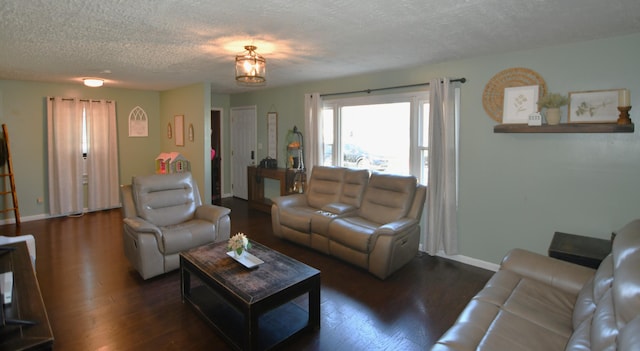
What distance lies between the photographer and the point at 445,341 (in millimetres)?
1626

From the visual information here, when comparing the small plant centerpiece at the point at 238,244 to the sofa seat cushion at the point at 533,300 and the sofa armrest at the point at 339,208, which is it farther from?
the sofa seat cushion at the point at 533,300

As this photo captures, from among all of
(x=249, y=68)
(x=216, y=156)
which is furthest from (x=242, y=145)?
(x=249, y=68)

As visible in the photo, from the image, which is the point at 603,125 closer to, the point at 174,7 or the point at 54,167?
the point at 174,7

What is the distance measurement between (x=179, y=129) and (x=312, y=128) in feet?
8.66

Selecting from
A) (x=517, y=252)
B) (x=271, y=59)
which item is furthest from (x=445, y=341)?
(x=271, y=59)

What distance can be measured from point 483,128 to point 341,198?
74.3 inches

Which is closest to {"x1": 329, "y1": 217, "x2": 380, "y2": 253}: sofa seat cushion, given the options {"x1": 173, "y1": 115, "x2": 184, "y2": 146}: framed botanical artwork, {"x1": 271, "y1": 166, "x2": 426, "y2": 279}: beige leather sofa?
{"x1": 271, "y1": 166, "x2": 426, "y2": 279}: beige leather sofa

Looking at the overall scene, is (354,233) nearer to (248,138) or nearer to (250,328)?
(250,328)

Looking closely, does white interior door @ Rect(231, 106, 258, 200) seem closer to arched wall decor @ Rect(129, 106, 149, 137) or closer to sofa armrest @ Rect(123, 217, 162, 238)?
arched wall decor @ Rect(129, 106, 149, 137)

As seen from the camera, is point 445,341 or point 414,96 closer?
point 445,341

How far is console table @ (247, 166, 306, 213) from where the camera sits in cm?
571

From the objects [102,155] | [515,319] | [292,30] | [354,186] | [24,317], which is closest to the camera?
[24,317]

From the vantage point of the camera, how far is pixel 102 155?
6.17 meters

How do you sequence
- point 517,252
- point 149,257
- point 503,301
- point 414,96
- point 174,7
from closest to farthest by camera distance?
point 503,301, point 174,7, point 517,252, point 149,257, point 414,96
